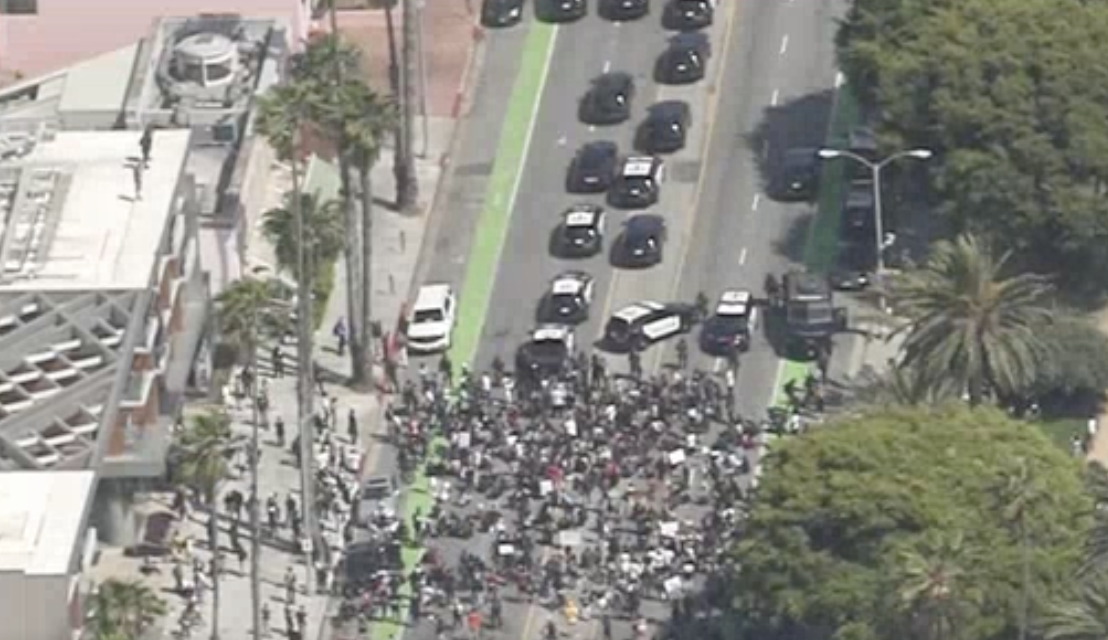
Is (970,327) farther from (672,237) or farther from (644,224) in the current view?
(672,237)

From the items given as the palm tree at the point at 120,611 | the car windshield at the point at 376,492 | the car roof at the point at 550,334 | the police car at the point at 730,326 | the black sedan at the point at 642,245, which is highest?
the black sedan at the point at 642,245

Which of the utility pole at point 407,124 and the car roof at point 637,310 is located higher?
the utility pole at point 407,124

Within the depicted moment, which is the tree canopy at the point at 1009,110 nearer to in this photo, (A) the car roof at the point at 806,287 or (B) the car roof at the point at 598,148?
(A) the car roof at the point at 806,287

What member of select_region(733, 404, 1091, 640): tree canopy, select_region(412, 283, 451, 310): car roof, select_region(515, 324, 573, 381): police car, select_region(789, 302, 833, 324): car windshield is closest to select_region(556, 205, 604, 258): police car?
select_region(412, 283, 451, 310): car roof

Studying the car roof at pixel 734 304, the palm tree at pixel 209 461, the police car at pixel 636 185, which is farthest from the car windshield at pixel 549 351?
the palm tree at pixel 209 461

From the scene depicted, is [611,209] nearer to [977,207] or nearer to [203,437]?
[977,207]

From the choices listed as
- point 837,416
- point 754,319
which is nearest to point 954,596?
point 837,416

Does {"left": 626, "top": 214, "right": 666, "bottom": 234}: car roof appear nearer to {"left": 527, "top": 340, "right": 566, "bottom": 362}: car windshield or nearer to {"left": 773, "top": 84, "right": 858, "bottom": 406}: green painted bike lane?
{"left": 773, "top": 84, "right": 858, "bottom": 406}: green painted bike lane
